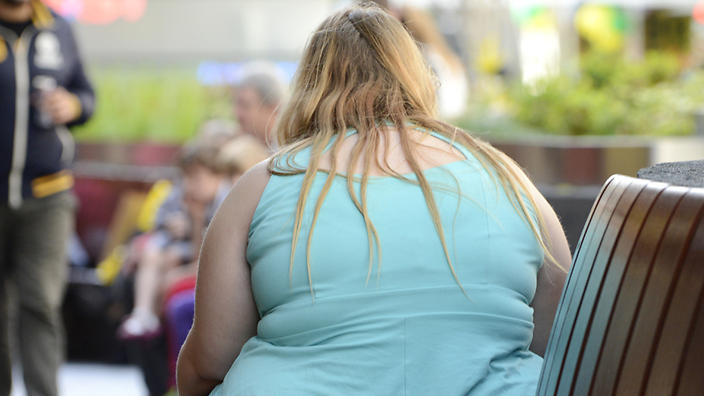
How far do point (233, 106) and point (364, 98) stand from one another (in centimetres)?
372

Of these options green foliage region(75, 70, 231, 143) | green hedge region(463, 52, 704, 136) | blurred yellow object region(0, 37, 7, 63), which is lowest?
green foliage region(75, 70, 231, 143)

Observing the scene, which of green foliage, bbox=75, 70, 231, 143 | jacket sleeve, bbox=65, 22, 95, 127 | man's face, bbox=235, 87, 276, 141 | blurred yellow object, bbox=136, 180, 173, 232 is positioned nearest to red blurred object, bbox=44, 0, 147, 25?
green foliage, bbox=75, 70, 231, 143

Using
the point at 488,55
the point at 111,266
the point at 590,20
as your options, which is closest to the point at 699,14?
the point at 590,20

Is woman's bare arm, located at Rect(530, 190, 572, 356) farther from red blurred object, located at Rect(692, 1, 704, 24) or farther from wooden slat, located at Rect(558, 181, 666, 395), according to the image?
red blurred object, located at Rect(692, 1, 704, 24)

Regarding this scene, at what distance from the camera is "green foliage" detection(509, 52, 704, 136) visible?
17.4 ft

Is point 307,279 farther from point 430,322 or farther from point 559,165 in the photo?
point 559,165

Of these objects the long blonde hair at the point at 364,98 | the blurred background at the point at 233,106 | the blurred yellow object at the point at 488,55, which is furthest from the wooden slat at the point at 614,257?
the blurred yellow object at the point at 488,55

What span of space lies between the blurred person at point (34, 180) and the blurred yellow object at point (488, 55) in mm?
5454

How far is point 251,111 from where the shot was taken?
15.6ft

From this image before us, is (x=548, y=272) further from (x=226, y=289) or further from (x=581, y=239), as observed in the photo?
(x=226, y=289)

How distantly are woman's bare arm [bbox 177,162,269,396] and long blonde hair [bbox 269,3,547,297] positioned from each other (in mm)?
85

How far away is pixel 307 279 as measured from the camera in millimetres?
1865

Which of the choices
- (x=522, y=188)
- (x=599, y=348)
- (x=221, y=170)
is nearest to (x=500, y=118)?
(x=221, y=170)

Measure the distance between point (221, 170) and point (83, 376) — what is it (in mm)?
2220
